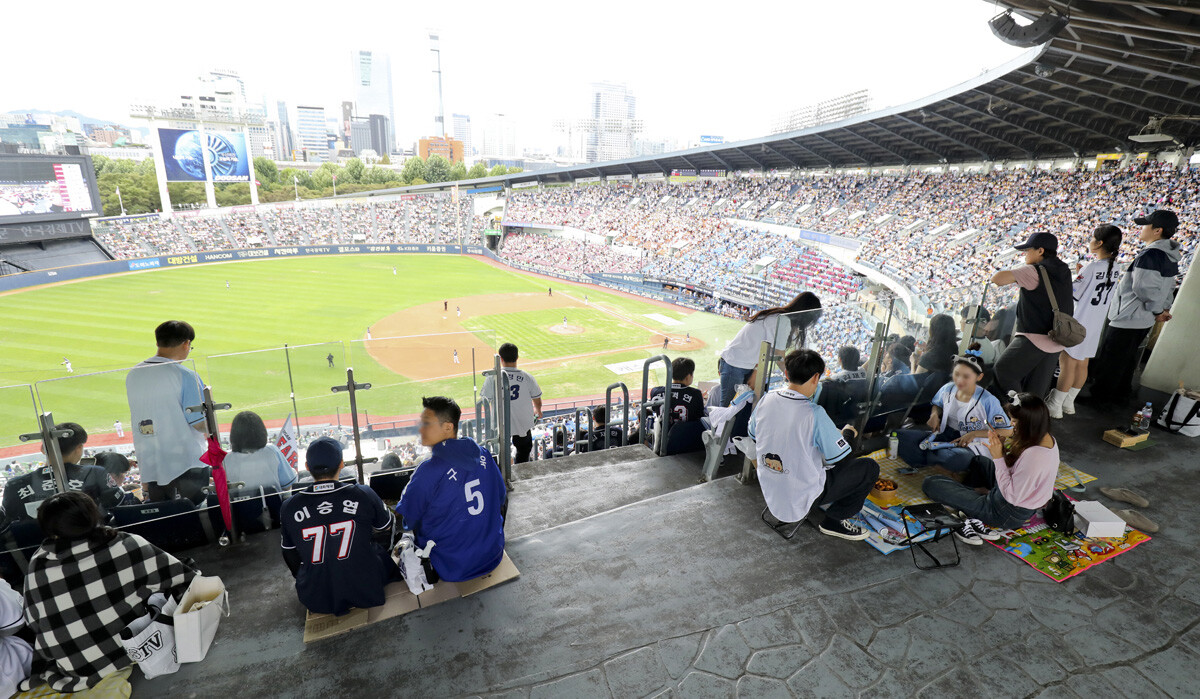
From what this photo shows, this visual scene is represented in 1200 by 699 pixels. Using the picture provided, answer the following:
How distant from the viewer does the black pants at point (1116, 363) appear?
21.1ft

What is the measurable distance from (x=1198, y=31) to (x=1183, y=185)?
2087 centimetres

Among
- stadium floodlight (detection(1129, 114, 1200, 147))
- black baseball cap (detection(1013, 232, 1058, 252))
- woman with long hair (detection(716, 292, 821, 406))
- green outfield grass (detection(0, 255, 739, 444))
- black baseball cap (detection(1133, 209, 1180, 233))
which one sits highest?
stadium floodlight (detection(1129, 114, 1200, 147))

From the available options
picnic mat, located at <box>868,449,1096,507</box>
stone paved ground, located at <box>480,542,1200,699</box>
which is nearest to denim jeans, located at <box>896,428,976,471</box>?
picnic mat, located at <box>868,449,1096,507</box>

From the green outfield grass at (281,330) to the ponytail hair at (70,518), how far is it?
2.74 feet

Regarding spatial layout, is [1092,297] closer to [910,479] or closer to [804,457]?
[910,479]

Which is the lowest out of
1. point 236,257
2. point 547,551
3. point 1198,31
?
point 236,257

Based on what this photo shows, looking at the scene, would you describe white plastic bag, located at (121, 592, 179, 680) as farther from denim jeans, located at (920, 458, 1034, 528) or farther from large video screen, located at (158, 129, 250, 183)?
large video screen, located at (158, 129, 250, 183)

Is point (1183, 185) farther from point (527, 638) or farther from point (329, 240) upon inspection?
point (329, 240)

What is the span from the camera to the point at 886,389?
5.54 metres

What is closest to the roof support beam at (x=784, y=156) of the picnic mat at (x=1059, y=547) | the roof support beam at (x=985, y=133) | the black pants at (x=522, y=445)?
the roof support beam at (x=985, y=133)

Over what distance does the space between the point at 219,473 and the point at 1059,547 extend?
6.00 metres

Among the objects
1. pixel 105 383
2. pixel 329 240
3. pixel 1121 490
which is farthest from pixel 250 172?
pixel 1121 490

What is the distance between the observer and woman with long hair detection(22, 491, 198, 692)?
9.05 ft

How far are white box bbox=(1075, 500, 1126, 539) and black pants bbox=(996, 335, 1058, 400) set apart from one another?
1680 millimetres
